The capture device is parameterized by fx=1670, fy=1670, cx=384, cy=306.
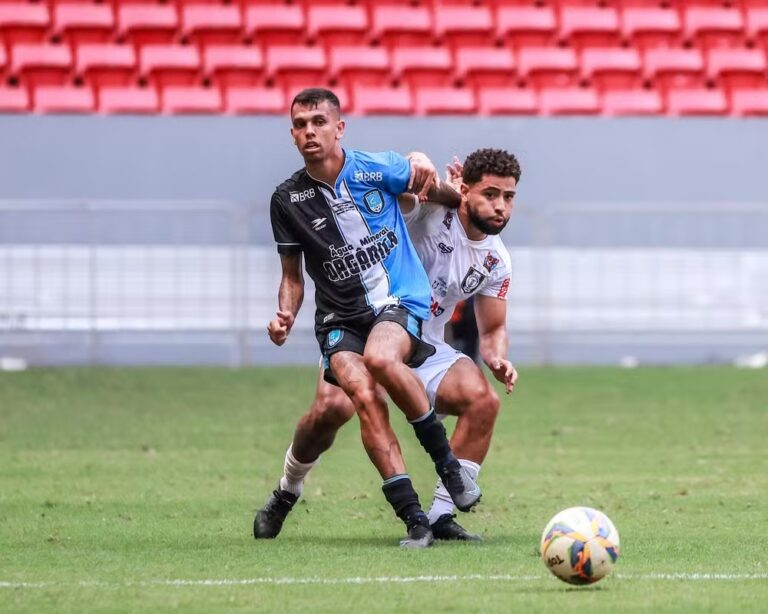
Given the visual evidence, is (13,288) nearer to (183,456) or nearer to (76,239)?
(76,239)

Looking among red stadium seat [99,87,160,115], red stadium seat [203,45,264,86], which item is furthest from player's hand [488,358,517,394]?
red stadium seat [203,45,264,86]

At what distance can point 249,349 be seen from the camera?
18453 mm

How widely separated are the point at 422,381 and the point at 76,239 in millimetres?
10307

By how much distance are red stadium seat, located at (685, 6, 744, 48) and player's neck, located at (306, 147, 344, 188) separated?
1479 cm

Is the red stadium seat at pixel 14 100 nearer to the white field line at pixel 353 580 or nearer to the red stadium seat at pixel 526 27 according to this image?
the red stadium seat at pixel 526 27

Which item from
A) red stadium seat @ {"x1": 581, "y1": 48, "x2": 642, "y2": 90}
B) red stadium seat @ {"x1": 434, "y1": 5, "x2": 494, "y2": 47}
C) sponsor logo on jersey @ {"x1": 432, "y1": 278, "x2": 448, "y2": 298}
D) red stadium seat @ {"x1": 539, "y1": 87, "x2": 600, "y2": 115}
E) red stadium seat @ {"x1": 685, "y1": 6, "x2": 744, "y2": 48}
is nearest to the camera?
sponsor logo on jersey @ {"x1": 432, "y1": 278, "x2": 448, "y2": 298}

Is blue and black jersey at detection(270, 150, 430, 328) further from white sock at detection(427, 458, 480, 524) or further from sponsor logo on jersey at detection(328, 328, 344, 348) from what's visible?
white sock at detection(427, 458, 480, 524)

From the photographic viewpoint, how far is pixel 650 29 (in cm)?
2186

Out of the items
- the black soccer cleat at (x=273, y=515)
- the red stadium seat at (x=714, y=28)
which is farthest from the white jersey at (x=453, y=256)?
the red stadium seat at (x=714, y=28)

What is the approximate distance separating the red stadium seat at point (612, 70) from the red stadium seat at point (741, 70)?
108cm

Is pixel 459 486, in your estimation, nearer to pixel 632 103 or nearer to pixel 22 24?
pixel 632 103

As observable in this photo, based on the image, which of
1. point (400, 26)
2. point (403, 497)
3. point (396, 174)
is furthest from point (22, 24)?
point (403, 497)

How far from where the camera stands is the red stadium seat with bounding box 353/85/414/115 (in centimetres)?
2006

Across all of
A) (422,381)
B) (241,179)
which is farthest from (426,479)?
(241,179)
